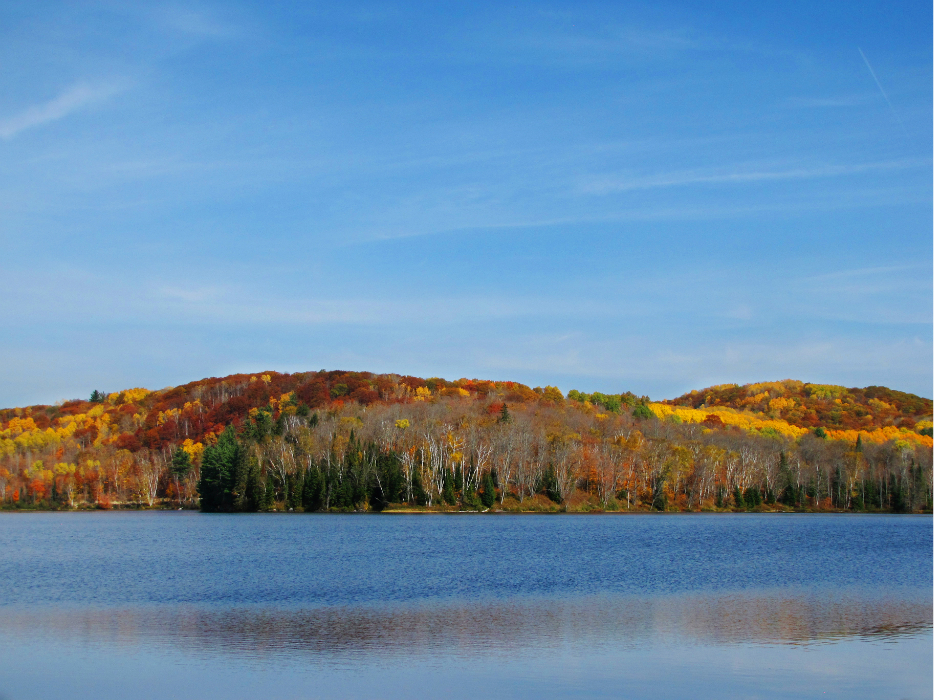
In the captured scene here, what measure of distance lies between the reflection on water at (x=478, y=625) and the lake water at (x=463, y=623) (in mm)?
105

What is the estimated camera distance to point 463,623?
23.8 metres

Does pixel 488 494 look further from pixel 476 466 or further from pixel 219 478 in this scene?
pixel 219 478

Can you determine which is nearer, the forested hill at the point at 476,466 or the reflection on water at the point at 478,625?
the reflection on water at the point at 478,625

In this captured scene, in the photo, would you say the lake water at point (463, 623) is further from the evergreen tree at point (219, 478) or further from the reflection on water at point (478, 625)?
the evergreen tree at point (219, 478)

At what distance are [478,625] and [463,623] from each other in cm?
55

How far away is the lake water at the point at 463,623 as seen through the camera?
17.1 m

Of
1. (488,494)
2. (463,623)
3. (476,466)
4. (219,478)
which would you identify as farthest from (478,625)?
(219,478)

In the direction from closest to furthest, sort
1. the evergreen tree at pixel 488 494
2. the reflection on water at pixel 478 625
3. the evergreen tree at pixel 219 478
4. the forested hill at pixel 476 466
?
the reflection on water at pixel 478 625 < the evergreen tree at pixel 488 494 < the forested hill at pixel 476 466 < the evergreen tree at pixel 219 478

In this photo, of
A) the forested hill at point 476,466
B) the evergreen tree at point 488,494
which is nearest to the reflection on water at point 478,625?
the evergreen tree at point 488,494

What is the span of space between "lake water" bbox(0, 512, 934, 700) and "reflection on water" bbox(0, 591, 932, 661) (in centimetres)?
10

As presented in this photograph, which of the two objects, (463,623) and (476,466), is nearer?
(463,623)

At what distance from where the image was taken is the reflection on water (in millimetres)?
20812

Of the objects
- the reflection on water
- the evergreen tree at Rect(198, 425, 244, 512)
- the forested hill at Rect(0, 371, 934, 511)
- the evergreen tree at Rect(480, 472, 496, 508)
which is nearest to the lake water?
the reflection on water

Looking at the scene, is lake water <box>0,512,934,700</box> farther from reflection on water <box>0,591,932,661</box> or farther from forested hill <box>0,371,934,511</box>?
forested hill <box>0,371,934,511</box>
